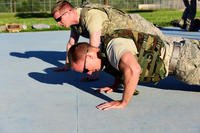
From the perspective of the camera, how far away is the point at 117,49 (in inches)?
173

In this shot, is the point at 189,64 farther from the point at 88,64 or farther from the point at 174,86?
the point at 88,64

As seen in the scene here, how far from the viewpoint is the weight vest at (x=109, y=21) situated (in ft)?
19.1

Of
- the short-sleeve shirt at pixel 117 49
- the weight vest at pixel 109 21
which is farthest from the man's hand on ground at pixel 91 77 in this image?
the short-sleeve shirt at pixel 117 49

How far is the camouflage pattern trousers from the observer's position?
16.4 ft

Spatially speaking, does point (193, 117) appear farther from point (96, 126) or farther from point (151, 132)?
point (96, 126)

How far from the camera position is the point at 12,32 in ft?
42.8

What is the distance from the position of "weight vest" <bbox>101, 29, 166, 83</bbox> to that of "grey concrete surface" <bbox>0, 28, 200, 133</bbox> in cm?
32

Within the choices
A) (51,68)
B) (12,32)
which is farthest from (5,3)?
(51,68)

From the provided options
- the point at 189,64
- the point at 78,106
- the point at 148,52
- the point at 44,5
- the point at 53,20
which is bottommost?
the point at 53,20

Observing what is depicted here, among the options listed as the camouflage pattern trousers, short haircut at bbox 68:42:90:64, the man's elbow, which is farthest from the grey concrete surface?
short haircut at bbox 68:42:90:64

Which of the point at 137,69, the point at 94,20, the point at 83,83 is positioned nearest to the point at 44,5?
the point at 83,83

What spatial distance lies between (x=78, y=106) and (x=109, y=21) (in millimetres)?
1401

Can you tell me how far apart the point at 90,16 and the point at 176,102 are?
156 centimetres

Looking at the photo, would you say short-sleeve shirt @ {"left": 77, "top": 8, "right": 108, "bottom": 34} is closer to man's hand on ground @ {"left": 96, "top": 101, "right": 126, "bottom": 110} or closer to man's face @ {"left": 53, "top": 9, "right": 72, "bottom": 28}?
man's face @ {"left": 53, "top": 9, "right": 72, "bottom": 28}
